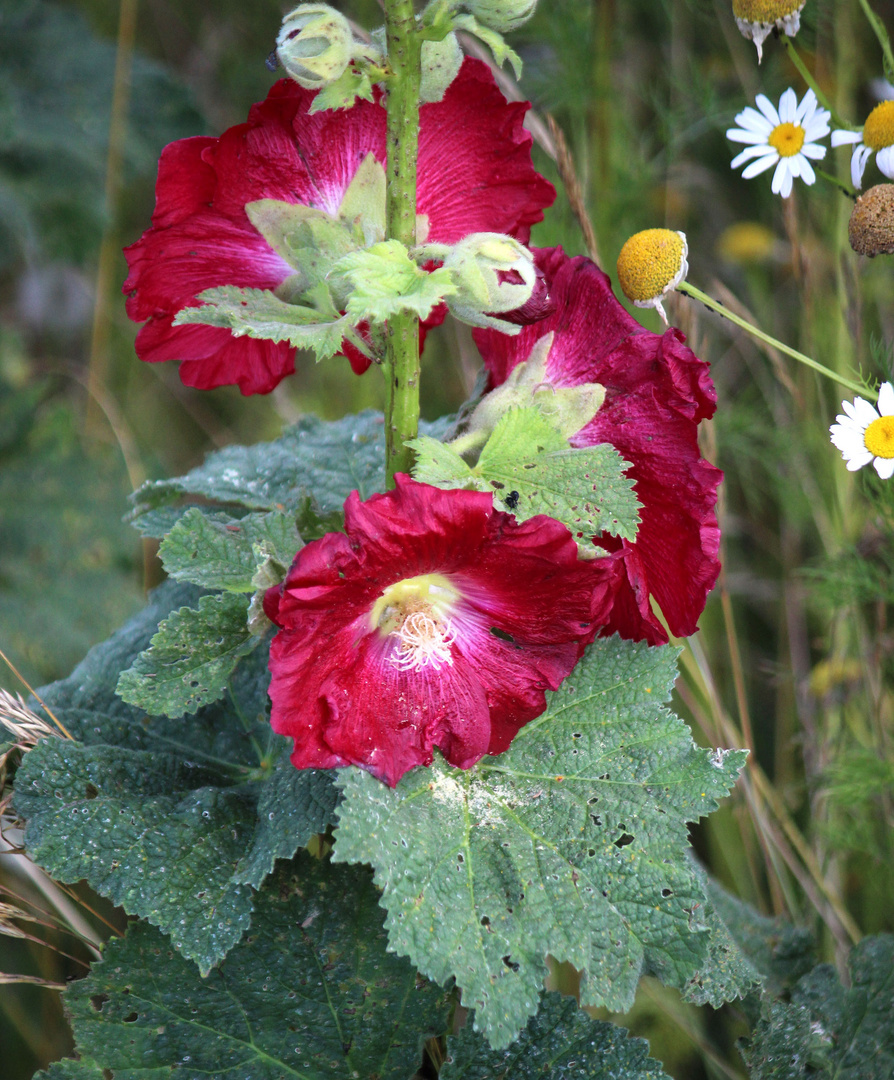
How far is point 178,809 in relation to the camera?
0.83 metres

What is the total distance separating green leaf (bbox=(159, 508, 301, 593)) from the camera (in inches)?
29.6

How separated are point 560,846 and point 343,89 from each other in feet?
1.74

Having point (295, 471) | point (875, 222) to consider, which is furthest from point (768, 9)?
point (295, 471)

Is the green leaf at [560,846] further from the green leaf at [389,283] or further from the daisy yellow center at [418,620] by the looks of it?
the green leaf at [389,283]

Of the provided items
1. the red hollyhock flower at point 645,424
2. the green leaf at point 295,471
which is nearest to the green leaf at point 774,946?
the red hollyhock flower at point 645,424

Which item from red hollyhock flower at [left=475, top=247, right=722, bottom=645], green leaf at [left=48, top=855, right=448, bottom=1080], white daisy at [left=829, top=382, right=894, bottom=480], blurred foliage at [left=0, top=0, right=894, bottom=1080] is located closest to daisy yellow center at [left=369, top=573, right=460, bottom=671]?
red hollyhock flower at [left=475, top=247, right=722, bottom=645]

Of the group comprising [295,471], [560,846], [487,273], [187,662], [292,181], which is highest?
[292,181]

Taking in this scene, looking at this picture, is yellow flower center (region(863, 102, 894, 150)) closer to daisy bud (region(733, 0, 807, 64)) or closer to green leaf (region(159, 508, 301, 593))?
daisy bud (region(733, 0, 807, 64))

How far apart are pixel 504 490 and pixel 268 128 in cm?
32

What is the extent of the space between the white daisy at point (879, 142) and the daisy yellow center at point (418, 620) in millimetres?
564

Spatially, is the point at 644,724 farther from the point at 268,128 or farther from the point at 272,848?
the point at 268,128

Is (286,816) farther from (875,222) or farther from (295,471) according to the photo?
(875,222)

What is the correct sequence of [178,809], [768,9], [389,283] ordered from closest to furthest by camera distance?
1. [389,283]
2. [178,809]
3. [768,9]

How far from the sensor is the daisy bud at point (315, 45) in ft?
2.09
